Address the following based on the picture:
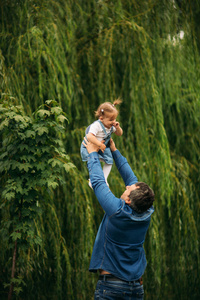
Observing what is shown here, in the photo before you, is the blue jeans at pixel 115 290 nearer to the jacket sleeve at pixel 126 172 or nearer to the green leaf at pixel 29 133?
the jacket sleeve at pixel 126 172

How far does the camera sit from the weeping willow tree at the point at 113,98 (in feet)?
12.8

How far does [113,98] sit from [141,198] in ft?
7.54

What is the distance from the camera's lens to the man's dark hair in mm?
2113

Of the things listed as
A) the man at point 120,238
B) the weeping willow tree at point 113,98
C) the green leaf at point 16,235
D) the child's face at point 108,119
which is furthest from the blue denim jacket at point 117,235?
the weeping willow tree at point 113,98

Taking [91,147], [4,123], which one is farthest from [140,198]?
[4,123]

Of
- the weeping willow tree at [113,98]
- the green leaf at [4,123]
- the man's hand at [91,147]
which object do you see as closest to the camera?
the man's hand at [91,147]

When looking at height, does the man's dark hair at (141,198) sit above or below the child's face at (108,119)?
below

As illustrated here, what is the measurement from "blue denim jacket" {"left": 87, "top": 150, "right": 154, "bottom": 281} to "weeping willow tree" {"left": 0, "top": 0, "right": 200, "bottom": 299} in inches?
62.2

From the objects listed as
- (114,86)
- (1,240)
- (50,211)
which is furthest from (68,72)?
(1,240)

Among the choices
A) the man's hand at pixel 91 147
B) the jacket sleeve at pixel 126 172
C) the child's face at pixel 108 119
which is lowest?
the jacket sleeve at pixel 126 172

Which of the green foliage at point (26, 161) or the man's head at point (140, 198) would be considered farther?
the green foliage at point (26, 161)

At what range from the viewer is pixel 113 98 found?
14.0ft

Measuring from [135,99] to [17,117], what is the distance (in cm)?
154

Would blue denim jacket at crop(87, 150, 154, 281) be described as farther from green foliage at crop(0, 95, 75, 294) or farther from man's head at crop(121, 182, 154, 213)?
green foliage at crop(0, 95, 75, 294)
